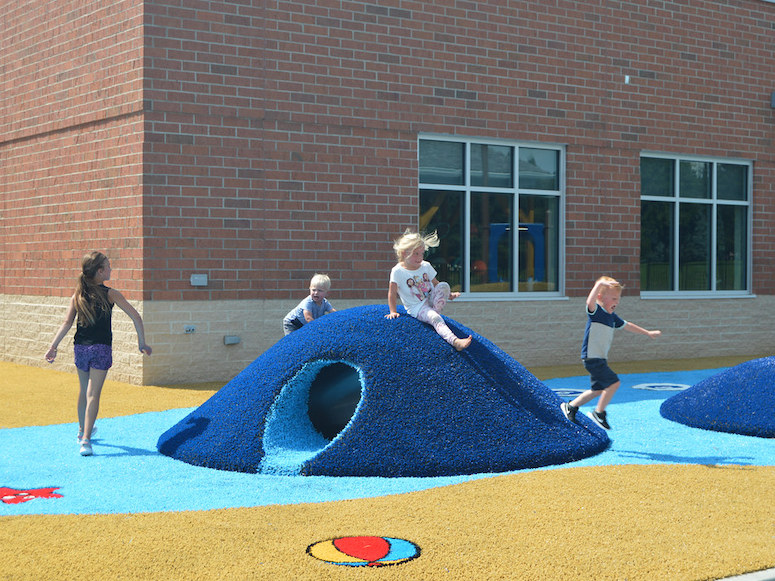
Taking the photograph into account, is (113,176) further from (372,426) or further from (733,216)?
(733,216)

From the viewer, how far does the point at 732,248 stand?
683 inches

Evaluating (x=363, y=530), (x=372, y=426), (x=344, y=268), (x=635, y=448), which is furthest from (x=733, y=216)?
(x=363, y=530)

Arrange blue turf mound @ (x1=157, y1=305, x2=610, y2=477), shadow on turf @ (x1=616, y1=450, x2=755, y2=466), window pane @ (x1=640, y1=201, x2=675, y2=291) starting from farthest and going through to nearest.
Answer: window pane @ (x1=640, y1=201, x2=675, y2=291) → shadow on turf @ (x1=616, y1=450, x2=755, y2=466) → blue turf mound @ (x1=157, y1=305, x2=610, y2=477)

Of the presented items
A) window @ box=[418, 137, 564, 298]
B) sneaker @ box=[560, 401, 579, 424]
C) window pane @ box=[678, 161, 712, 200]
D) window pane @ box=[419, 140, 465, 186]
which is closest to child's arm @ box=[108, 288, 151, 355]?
sneaker @ box=[560, 401, 579, 424]

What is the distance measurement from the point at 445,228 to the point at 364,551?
984 centimetres

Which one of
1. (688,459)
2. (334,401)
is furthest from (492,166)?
(688,459)

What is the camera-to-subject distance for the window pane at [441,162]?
559 inches

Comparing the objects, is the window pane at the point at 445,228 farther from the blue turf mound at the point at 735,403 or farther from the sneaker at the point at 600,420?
the sneaker at the point at 600,420

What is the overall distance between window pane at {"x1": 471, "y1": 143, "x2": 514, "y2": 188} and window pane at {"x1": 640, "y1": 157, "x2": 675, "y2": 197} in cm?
286

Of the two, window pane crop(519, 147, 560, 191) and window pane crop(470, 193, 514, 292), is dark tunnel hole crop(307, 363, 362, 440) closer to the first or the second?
window pane crop(470, 193, 514, 292)

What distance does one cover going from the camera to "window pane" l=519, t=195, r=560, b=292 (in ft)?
49.3

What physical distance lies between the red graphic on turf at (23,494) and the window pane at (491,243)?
9.14m

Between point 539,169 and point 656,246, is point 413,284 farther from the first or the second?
point 656,246

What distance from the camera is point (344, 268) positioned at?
13.5 meters
